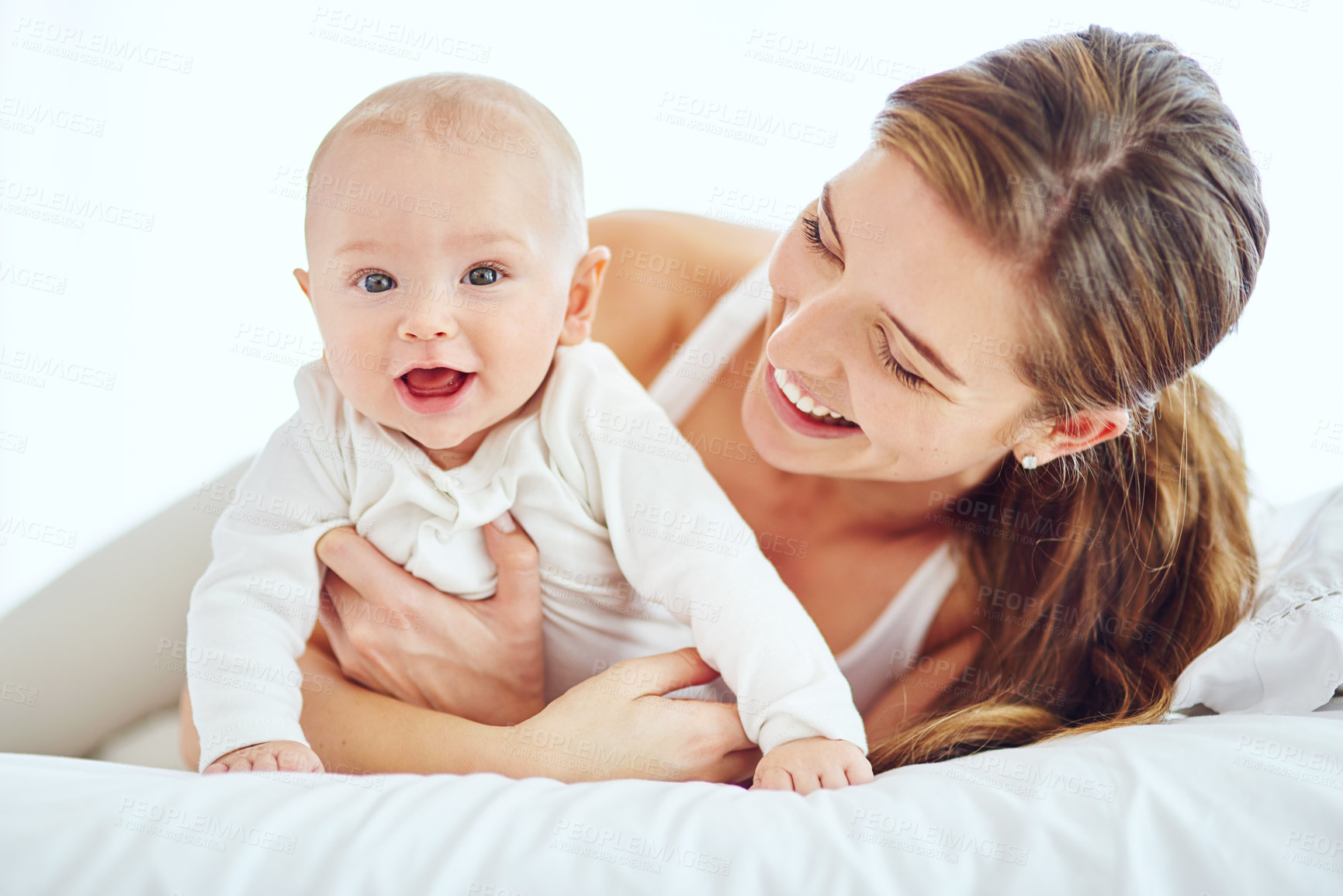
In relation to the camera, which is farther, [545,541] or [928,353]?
[545,541]

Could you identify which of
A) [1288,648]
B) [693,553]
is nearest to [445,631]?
[693,553]

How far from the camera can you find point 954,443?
1074 mm

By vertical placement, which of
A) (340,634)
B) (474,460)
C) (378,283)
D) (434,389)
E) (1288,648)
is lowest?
(340,634)

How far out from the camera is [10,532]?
2.01 metres

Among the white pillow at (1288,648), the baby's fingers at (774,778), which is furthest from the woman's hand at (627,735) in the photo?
the white pillow at (1288,648)

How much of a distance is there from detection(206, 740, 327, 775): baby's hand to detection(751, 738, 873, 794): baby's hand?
0.50 metres

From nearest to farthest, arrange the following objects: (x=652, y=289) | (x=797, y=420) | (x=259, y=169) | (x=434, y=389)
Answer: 1. (x=434, y=389)
2. (x=797, y=420)
3. (x=652, y=289)
4. (x=259, y=169)

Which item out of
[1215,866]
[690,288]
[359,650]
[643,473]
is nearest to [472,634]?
[359,650]

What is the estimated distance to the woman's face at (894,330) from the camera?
0.94m

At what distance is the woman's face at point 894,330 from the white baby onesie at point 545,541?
20 centimetres

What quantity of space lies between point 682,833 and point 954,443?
535 mm

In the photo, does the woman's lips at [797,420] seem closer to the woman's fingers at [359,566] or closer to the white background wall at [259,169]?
the woman's fingers at [359,566]

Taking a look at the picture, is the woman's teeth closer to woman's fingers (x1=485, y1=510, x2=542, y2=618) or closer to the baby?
the baby

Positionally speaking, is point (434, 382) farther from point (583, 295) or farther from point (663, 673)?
point (663, 673)
